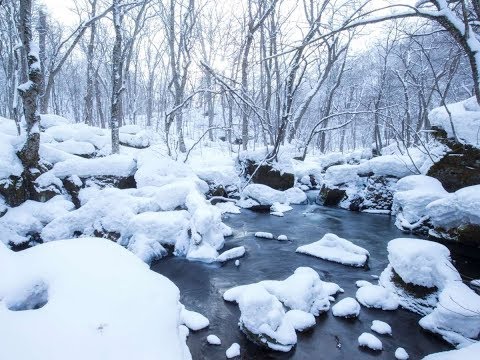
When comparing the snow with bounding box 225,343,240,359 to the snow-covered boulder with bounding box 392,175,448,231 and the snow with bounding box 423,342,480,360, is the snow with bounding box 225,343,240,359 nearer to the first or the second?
the snow with bounding box 423,342,480,360

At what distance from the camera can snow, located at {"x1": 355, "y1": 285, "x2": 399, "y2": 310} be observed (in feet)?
16.3

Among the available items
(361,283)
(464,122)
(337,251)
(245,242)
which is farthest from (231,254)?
(464,122)

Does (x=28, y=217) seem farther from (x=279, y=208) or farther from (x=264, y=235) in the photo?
(x=279, y=208)

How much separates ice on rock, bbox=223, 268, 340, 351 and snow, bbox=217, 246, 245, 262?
1.43 metres

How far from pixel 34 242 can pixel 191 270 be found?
3.99 metres

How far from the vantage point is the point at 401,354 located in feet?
12.9

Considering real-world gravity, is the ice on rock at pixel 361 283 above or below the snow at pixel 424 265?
below

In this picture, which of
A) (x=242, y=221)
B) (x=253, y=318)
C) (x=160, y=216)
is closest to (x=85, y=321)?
(x=253, y=318)

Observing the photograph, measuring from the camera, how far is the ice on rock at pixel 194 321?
449 cm

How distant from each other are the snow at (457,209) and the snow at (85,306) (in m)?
7.05

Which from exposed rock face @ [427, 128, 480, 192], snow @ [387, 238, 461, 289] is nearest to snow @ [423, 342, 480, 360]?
snow @ [387, 238, 461, 289]

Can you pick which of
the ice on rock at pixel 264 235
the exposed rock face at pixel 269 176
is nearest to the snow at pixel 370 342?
the ice on rock at pixel 264 235

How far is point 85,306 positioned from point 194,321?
2.61 m

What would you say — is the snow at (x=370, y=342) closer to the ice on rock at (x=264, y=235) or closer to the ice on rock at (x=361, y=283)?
the ice on rock at (x=361, y=283)
